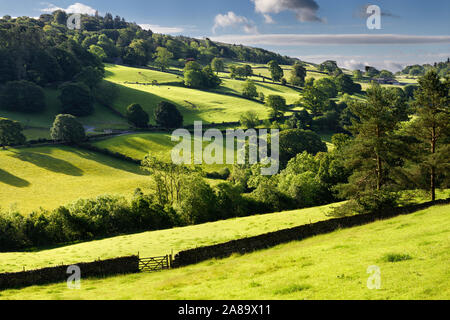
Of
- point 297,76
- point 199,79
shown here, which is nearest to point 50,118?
point 199,79

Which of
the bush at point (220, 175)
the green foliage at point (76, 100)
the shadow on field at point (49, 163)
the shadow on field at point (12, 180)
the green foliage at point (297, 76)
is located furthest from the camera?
the green foliage at point (297, 76)

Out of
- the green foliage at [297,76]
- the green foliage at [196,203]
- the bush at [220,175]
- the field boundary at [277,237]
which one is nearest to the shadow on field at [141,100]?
the bush at [220,175]

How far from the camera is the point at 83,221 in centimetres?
4706

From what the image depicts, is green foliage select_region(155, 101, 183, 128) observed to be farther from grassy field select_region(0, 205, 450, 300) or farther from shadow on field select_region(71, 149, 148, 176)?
grassy field select_region(0, 205, 450, 300)

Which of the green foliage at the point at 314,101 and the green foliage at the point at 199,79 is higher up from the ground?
the green foliage at the point at 199,79

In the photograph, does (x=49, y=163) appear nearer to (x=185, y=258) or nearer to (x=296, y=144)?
(x=296, y=144)

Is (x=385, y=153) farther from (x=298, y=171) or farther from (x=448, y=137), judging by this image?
(x=298, y=171)

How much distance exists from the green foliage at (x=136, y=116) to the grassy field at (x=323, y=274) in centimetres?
8562

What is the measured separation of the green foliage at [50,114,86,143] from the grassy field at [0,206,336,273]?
169 feet

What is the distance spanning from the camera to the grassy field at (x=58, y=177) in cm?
6022

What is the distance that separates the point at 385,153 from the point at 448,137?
11796mm

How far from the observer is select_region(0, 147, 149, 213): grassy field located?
198ft

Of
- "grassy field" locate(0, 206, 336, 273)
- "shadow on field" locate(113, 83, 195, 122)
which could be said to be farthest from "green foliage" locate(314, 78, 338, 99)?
"grassy field" locate(0, 206, 336, 273)

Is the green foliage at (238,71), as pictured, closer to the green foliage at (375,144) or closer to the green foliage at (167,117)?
the green foliage at (167,117)
